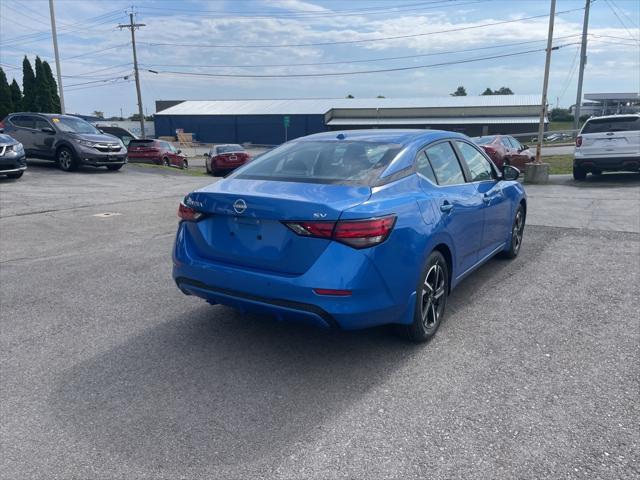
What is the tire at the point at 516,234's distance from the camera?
21.5 ft

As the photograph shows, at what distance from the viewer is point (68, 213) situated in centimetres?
1012

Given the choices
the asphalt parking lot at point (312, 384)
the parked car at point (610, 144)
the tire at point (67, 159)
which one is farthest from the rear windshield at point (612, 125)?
the tire at point (67, 159)

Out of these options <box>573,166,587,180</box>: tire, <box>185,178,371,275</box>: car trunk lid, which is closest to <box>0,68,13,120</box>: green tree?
<box>573,166,587,180</box>: tire

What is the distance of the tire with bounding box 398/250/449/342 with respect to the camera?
398 centimetres

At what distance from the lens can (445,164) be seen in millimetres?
4789

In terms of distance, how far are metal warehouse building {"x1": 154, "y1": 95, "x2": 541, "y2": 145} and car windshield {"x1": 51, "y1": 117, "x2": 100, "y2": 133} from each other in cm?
3407

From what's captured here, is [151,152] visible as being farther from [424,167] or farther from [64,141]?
[424,167]

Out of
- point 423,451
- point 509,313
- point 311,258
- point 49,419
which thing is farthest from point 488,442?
point 49,419

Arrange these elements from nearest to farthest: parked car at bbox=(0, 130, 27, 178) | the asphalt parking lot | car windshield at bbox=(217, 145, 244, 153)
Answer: the asphalt parking lot
parked car at bbox=(0, 130, 27, 178)
car windshield at bbox=(217, 145, 244, 153)

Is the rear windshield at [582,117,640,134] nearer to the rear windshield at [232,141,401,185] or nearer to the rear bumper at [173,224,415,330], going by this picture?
the rear windshield at [232,141,401,185]

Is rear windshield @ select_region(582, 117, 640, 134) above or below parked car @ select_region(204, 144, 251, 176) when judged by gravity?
above

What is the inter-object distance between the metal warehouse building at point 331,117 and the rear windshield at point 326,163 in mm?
47256

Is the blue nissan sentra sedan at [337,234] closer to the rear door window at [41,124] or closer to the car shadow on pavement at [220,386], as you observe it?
the car shadow on pavement at [220,386]

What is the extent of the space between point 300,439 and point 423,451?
0.67 metres
